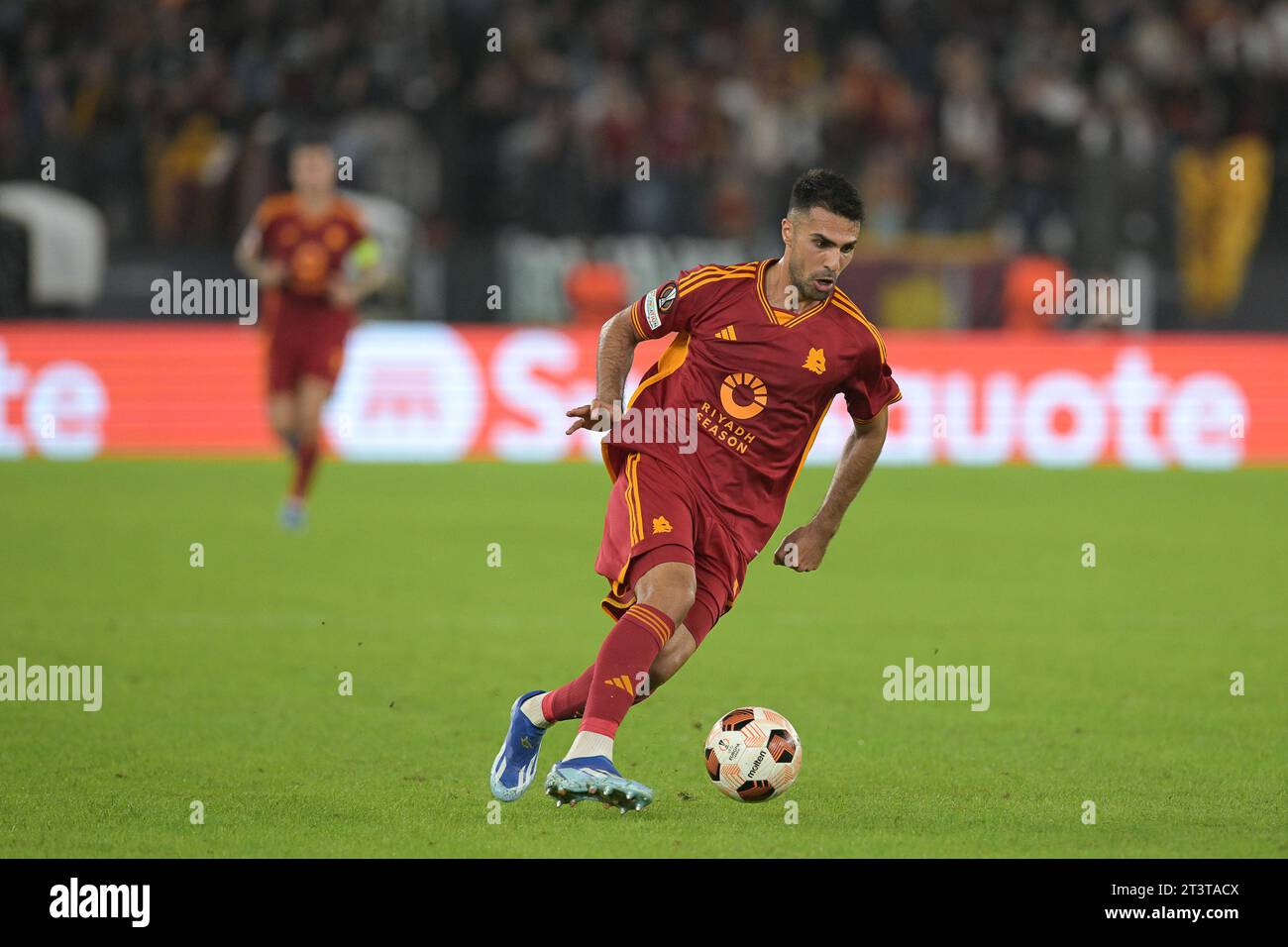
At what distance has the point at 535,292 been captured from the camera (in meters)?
19.9

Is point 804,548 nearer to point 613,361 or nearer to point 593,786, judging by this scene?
point 613,361

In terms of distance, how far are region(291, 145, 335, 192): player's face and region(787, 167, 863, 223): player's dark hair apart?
8343 millimetres

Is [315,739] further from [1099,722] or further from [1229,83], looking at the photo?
[1229,83]

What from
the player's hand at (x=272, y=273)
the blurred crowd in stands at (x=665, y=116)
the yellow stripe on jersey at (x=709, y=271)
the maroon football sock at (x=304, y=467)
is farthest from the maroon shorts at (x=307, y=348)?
the yellow stripe on jersey at (x=709, y=271)

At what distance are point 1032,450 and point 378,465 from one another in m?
6.07

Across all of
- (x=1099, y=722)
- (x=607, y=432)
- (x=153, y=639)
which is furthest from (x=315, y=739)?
(x=1099, y=722)

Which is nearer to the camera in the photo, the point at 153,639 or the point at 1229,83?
the point at 153,639

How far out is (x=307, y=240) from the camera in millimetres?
13953

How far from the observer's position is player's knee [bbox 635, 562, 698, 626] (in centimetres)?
586

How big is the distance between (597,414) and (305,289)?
874cm

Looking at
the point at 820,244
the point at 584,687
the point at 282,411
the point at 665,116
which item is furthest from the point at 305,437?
the point at 665,116

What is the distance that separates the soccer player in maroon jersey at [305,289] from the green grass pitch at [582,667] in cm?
75

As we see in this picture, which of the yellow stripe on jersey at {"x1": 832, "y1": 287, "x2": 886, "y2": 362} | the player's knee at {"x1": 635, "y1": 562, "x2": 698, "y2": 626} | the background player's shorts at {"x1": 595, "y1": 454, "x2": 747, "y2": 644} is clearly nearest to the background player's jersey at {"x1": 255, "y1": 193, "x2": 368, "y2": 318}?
the yellow stripe on jersey at {"x1": 832, "y1": 287, "x2": 886, "y2": 362}

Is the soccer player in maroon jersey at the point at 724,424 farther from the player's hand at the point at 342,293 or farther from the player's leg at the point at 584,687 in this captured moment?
the player's hand at the point at 342,293
